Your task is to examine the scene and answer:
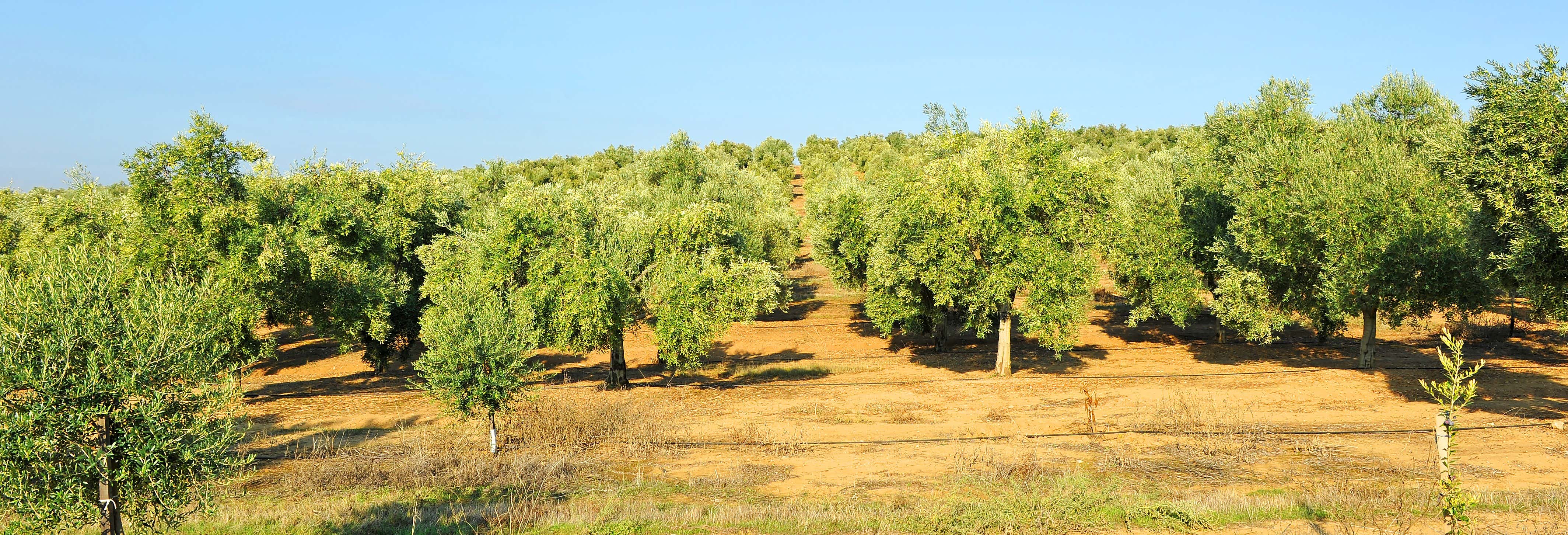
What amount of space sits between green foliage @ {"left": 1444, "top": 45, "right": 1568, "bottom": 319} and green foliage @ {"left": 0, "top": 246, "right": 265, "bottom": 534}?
2716 cm

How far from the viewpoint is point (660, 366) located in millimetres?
40625

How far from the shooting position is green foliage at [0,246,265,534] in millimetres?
11438

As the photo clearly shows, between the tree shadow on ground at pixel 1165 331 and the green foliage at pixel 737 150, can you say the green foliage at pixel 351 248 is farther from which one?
the green foliage at pixel 737 150

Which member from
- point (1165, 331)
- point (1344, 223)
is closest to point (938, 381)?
point (1344, 223)

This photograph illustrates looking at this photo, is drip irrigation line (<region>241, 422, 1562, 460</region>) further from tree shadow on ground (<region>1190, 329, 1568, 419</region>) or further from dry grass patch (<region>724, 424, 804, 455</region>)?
tree shadow on ground (<region>1190, 329, 1568, 419</region>)

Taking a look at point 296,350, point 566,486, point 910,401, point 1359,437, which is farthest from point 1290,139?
point 296,350

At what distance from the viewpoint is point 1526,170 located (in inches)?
760

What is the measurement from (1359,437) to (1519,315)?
3032 cm

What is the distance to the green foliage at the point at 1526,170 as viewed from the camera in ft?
62.1

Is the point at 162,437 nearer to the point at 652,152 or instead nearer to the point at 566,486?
the point at 566,486

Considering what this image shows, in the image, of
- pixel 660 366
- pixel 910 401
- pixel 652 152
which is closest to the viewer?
pixel 910 401

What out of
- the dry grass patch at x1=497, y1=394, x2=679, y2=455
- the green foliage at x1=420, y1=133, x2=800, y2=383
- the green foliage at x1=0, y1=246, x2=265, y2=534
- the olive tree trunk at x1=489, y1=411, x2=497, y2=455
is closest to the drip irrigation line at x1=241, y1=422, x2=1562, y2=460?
the dry grass patch at x1=497, y1=394, x2=679, y2=455

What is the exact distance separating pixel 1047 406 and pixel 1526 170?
572 inches

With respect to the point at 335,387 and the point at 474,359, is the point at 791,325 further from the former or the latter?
the point at 474,359
